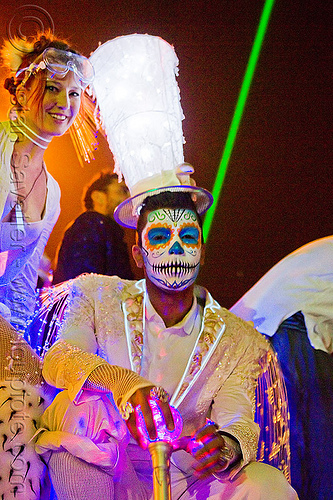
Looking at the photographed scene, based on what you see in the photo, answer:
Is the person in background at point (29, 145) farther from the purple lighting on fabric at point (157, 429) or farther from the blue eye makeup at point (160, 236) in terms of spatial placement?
the purple lighting on fabric at point (157, 429)

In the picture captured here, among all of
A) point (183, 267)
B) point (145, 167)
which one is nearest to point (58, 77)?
point (145, 167)

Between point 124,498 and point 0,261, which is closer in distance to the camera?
point 124,498

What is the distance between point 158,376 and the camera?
1667mm

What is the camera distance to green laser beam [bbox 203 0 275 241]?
8.21ft

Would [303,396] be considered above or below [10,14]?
below

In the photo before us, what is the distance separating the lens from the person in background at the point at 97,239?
228 centimetres

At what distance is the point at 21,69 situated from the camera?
2.07 meters

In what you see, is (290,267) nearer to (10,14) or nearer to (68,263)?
(68,263)

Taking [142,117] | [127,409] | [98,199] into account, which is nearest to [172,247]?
[142,117]

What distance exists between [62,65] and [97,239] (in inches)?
27.7

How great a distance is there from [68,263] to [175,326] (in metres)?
0.72

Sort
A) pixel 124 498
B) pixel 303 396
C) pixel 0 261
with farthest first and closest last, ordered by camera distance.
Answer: pixel 303 396, pixel 0 261, pixel 124 498

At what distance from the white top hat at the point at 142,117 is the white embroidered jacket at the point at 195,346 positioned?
321mm

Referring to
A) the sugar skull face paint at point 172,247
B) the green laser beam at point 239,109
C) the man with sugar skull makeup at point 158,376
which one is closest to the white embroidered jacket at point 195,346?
the man with sugar skull makeup at point 158,376
